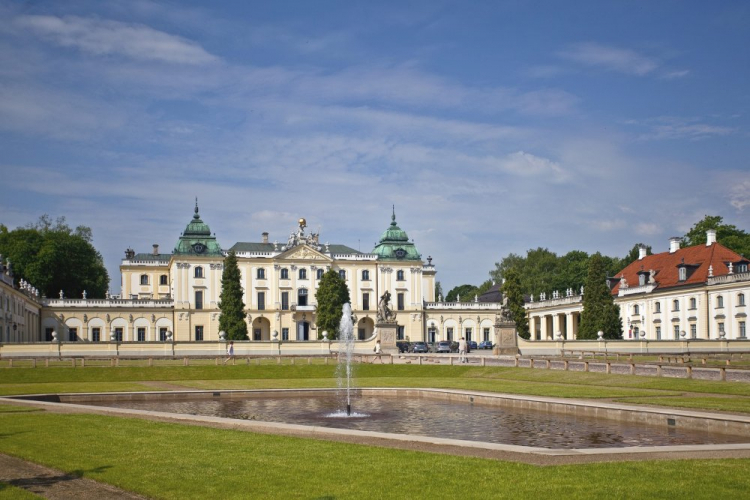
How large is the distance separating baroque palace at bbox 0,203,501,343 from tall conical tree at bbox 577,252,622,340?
1238 inches

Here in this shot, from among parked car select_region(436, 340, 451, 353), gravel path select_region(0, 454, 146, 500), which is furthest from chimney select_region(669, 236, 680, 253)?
gravel path select_region(0, 454, 146, 500)

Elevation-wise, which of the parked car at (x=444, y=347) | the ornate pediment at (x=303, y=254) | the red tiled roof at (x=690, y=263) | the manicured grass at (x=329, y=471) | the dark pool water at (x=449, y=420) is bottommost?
the parked car at (x=444, y=347)

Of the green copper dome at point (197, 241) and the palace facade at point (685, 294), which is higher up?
the green copper dome at point (197, 241)

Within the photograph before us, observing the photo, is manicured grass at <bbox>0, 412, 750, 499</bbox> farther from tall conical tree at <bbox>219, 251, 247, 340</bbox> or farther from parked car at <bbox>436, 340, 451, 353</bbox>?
tall conical tree at <bbox>219, 251, 247, 340</bbox>

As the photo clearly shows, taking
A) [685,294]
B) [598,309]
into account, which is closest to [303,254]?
[598,309]

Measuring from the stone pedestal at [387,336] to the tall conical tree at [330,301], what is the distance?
2870cm

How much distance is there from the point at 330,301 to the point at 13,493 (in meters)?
80.9

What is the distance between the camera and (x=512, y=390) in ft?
101

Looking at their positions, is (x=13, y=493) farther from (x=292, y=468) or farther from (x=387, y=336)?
(x=387, y=336)

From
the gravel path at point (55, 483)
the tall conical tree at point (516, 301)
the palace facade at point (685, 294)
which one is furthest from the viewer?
the tall conical tree at point (516, 301)

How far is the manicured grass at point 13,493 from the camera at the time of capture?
1137 cm

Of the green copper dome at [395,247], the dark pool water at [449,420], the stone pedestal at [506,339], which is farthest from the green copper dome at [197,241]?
the dark pool water at [449,420]

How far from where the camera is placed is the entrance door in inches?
3927

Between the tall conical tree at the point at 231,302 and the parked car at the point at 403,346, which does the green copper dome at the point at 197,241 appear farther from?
the parked car at the point at 403,346
